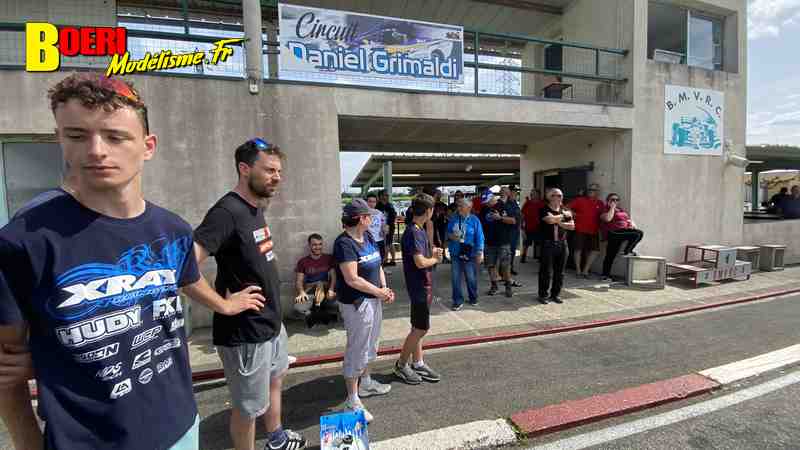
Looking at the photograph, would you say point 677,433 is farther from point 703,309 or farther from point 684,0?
point 684,0

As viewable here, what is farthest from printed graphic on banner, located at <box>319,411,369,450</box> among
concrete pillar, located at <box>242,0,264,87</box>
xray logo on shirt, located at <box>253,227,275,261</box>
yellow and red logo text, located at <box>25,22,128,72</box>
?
yellow and red logo text, located at <box>25,22,128,72</box>

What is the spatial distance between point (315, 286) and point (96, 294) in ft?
13.2

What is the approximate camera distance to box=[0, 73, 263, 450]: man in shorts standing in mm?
1002

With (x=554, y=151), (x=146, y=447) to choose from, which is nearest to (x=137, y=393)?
(x=146, y=447)

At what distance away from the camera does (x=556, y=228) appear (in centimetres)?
566

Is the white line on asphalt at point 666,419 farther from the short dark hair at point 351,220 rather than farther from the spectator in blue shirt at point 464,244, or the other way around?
the spectator in blue shirt at point 464,244

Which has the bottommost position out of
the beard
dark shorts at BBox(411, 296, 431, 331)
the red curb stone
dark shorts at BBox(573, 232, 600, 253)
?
the red curb stone

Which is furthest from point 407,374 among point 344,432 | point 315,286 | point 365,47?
point 365,47

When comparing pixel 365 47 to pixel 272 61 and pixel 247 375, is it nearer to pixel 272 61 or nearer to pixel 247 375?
pixel 272 61

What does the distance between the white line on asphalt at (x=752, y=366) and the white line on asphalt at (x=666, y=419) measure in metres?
0.14

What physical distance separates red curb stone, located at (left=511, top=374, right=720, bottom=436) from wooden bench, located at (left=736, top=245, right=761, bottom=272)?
7389 mm

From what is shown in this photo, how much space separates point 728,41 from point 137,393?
12.5 metres

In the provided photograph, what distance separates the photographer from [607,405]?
115 inches

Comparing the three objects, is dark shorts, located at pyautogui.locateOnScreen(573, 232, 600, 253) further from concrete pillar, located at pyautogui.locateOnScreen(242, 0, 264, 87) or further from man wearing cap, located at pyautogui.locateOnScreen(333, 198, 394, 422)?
concrete pillar, located at pyautogui.locateOnScreen(242, 0, 264, 87)
